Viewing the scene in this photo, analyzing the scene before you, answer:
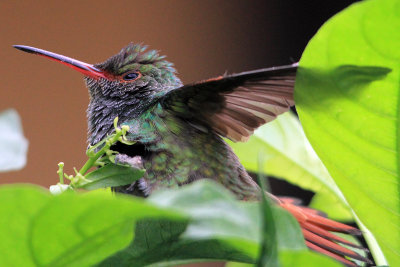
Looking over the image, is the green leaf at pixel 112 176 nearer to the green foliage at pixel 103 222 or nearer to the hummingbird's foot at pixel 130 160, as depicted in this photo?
the green foliage at pixel 103 222

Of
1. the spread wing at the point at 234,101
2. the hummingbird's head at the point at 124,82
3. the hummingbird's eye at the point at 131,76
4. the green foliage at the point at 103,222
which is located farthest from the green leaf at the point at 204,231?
the hummingbird's eye at the point at 131,76

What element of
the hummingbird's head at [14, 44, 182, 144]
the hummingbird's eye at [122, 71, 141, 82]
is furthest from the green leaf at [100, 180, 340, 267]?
the hummingbird's eye at [122, 71, 141, 82]

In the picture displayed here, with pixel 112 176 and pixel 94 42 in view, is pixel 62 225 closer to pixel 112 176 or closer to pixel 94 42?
pixel 112 176

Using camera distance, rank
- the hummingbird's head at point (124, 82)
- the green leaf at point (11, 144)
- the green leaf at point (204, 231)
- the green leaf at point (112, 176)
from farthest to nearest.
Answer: the hummingbird's head at point (124, 82), the green leaf at point (112, 176), the green leaf at point (11, 144), the green leaf at point (204, 231)

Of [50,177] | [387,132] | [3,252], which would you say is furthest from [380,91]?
[50,177]

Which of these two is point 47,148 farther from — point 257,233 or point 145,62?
point 257,233

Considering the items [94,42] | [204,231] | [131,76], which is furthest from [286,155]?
[94,42]
